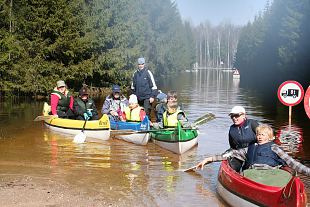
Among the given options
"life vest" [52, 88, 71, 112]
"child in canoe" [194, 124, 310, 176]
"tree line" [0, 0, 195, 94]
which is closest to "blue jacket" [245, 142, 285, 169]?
"child in canoe" [194, 124, 310, 176]

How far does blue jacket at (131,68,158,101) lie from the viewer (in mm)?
13695

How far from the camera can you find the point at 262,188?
588 cm

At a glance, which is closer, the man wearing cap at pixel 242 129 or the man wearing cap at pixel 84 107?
the man wearing cap at pixel 242 129

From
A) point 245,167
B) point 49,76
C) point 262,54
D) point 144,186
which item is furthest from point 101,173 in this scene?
point 262,54

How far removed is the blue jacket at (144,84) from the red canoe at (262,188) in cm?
671

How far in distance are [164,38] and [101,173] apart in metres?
46.3

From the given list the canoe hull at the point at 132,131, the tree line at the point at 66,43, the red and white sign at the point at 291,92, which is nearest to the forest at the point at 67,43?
the tree line at the point at 66,43

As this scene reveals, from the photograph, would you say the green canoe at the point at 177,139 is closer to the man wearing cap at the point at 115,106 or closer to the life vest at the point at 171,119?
the life vest at the point at 171,119

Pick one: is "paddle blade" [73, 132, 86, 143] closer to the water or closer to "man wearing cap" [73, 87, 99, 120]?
the water

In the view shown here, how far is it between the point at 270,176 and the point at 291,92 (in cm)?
690

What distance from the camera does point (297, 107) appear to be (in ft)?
77.8

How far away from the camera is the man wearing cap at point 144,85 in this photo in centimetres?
1369

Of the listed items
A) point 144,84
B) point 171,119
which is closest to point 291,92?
point 171,119

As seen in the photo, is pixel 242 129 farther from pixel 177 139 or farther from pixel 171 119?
pixel 171 119
